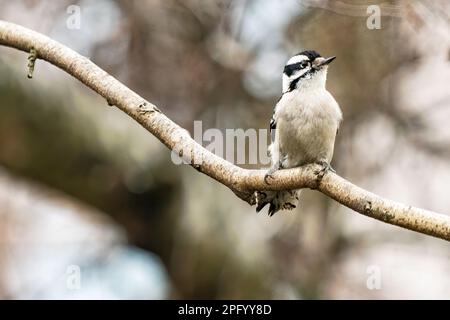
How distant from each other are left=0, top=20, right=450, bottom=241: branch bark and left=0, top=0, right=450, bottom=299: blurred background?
2.83m

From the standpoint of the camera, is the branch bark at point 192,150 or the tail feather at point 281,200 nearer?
the branch bark at point 192,150

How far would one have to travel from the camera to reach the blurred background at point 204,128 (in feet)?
20.8

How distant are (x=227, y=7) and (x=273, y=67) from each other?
617 mm

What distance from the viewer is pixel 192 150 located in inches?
123

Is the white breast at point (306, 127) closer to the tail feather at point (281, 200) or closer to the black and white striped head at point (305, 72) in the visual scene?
the black and white striped head at point (305, 72)

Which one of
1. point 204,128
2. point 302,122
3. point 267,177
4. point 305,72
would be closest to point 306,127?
point 302,122

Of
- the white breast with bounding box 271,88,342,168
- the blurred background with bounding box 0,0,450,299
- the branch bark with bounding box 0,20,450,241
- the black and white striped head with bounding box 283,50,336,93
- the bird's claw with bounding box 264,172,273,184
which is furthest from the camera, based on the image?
the blurred background with bounding box 0,0,450,299

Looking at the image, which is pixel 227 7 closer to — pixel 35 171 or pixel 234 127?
pixel 234 127

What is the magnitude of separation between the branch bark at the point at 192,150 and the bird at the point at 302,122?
53 cm

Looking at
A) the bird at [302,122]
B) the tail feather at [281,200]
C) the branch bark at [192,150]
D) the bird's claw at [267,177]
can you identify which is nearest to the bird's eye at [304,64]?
the bird at [302,122]

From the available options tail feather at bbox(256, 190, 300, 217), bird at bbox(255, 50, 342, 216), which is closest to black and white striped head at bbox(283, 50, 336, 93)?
bird at bbox(255, 50, 342, 216)

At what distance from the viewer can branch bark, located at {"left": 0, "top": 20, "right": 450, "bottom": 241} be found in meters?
2.93

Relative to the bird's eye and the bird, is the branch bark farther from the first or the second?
the bird's eye

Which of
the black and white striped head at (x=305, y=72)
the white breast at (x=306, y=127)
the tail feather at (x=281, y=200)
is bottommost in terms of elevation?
the tail feather at (x=281, y=200)
